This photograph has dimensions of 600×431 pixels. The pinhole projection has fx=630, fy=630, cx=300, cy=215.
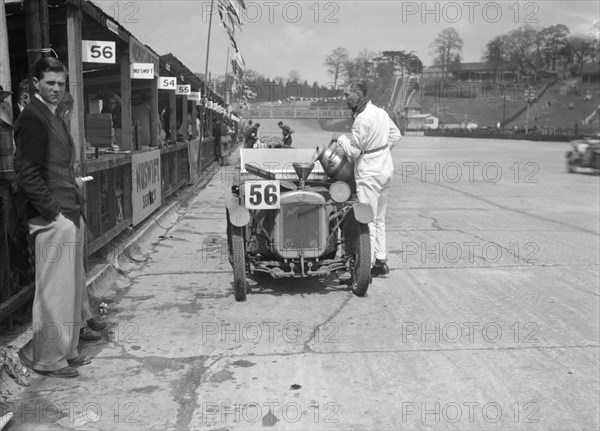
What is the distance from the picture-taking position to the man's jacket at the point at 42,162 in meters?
4.23

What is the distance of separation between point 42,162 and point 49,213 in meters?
0.35

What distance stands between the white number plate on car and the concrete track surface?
978mm

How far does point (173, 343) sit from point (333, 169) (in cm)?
275

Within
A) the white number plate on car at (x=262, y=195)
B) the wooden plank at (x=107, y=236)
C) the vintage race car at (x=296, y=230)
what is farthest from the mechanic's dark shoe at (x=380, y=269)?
the wooden plank at (x=107, y=236)

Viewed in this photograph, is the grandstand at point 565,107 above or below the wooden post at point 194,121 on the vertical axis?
above

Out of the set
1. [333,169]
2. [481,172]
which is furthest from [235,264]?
[481,172]

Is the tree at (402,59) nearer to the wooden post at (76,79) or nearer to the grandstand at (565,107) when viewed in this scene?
the grandstand at (565,107)

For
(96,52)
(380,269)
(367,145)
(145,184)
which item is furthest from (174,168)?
(367,145)

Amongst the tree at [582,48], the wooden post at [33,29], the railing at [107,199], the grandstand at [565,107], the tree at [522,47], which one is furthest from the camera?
the tree at [522,47]

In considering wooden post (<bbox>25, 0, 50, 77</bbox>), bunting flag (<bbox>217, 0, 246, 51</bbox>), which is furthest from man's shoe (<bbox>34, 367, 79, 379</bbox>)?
bunting flag (<bbox>217, 0, 246, 51</bbox>)

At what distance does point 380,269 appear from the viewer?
7.43 meters

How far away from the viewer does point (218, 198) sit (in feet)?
52.4

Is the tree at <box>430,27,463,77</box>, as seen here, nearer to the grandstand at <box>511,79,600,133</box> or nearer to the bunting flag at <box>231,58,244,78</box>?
the grandstand at <box>511,79,600,133</box>

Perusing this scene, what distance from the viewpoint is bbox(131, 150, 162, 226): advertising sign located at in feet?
30.9
